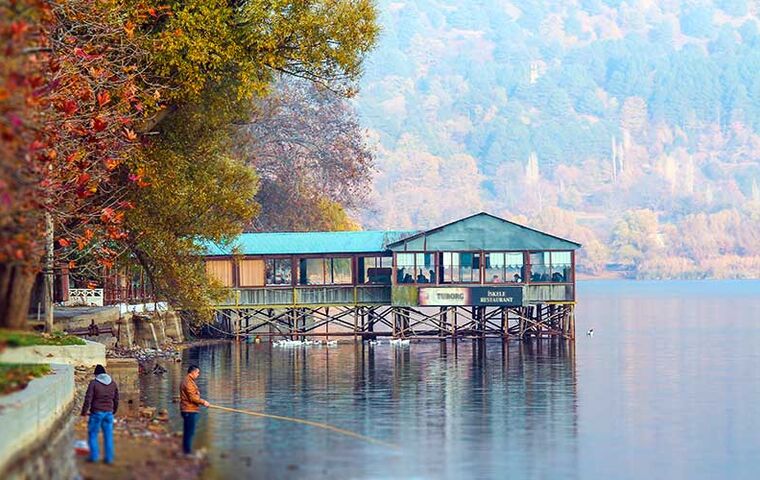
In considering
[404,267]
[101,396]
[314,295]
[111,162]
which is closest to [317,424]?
[111,162]

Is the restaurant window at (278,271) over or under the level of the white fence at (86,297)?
over

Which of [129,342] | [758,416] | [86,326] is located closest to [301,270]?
[129,342]

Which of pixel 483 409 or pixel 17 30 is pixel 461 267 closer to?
pixel 483 409

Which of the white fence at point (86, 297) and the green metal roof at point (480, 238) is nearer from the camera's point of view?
the white fence at point (86, 297)

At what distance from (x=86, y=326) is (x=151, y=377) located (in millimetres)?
6647

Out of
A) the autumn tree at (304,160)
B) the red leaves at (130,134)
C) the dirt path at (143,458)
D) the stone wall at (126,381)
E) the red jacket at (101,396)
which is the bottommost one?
the dirt path at (143,458)

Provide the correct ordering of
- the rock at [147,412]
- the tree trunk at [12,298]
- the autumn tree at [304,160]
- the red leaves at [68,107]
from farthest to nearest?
the autumn tree at [304,160] → the rock at [147,412] → the red leaves at [68,107] → the tree trunk at [12,298]

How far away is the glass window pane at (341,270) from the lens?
80.7 meters

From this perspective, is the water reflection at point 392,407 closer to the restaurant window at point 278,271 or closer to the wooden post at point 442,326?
the wooden post at point 442,326

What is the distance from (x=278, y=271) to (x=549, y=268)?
54.0ft

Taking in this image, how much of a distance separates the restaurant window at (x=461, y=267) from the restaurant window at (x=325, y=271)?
18.2ft

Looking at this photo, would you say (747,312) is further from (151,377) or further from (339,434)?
(339,434)

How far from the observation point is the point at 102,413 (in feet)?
91.4

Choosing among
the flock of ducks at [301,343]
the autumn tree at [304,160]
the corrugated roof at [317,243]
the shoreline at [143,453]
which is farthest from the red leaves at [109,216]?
the autumn tree at [304,160]
